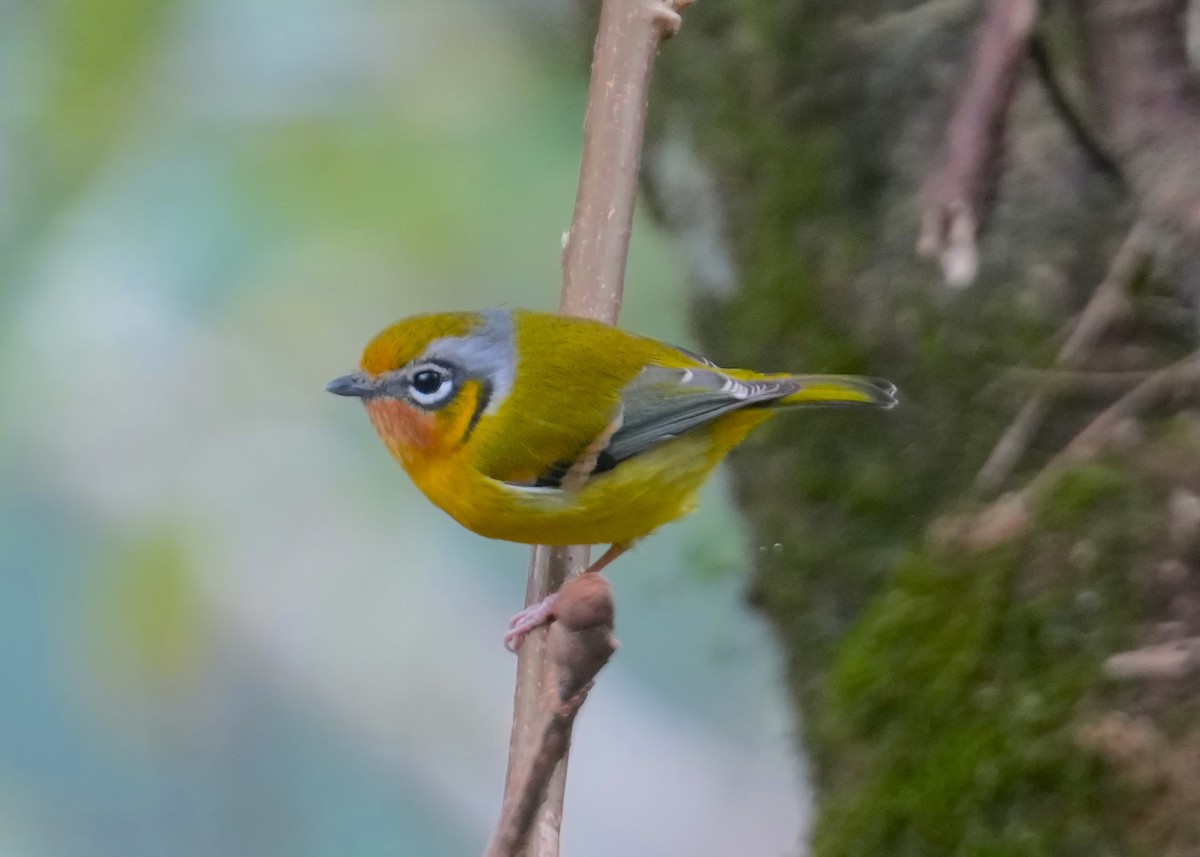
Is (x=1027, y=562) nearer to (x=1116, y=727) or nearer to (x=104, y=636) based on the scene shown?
(x=1116, y=727)

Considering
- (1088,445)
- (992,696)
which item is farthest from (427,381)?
(1088,445)

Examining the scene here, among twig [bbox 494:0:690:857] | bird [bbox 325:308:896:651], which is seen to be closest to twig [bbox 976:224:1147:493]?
bird [bbox 325:308:896:651]

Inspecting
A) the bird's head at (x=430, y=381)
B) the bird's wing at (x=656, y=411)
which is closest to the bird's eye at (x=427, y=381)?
the bird's head at (x=430, y=381)

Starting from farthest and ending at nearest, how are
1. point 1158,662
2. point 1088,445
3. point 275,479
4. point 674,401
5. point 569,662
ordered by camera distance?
point 275,479
point 1088,445
point 674,401
point 1158,662
point 569,662

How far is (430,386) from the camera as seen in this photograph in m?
1.17

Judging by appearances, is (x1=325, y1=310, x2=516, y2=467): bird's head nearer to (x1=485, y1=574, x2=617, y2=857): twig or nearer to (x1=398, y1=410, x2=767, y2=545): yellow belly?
(x1=398, y1=410, x2=767, y2=545): yellow belly

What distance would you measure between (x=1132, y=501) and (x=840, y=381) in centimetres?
39

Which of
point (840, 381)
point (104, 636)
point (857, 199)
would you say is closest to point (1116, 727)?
point (840, 381)

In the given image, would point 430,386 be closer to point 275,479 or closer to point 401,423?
point 401,423

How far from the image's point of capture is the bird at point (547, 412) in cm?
116

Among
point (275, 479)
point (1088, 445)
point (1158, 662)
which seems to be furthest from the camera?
point (275, 479)

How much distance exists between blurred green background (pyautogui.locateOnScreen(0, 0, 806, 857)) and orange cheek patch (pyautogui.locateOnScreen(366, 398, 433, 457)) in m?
0.87

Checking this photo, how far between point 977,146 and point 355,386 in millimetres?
702

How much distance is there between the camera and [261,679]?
77.3 inches
